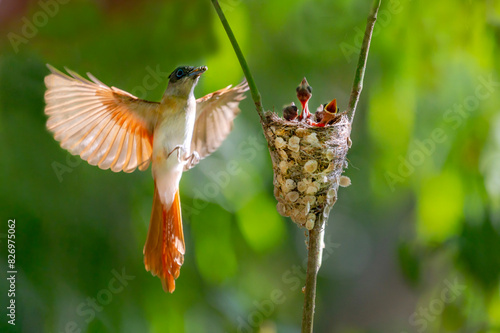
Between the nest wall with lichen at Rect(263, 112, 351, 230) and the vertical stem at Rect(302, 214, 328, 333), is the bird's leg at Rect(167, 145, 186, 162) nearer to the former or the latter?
the nest wall with lichen at Rect(263, 112, 351, 230)

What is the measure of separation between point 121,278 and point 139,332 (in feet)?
0.90

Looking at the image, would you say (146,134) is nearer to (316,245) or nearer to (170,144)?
(170,144)

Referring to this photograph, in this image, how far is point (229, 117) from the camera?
171 centimetres

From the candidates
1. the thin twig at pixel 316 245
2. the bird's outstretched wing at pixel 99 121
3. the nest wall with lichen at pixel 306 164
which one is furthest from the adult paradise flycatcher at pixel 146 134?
the thin twig at pixel 316 245

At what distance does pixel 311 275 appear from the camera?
1174mm

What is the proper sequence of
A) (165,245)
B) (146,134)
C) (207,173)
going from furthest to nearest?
(207,173) < (146,134) < (165,245)

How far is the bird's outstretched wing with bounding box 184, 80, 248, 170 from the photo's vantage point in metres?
1.70

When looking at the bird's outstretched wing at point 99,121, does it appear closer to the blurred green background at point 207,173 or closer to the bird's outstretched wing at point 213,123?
the bird's outstretched wing at point 213,123

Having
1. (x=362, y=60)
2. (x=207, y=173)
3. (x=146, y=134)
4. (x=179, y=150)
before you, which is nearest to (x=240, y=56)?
(x=362, y=60)

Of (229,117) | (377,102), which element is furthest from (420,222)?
(229,117)

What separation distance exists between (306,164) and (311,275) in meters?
0.30

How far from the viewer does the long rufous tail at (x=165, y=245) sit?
1.30 m

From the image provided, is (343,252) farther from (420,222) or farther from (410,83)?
(410,83)

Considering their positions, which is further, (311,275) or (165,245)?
(165,245)
